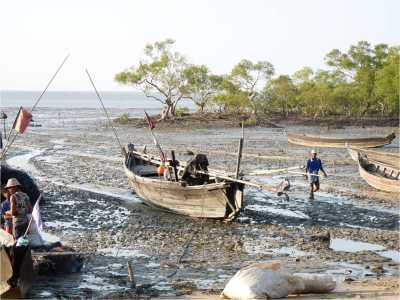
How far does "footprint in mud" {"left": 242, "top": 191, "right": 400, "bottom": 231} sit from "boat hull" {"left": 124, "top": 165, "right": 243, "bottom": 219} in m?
0.92

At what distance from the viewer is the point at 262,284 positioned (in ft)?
27.1

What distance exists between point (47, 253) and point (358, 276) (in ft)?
16.8

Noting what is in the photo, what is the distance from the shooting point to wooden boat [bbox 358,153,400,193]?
18078 millimetres

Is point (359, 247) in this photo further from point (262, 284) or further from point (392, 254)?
point (262, 284)

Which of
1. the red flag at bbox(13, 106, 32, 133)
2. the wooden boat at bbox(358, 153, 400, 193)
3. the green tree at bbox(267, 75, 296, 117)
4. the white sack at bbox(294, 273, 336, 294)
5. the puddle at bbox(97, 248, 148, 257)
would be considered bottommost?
the puddle at bbox(97, 248, 148, 257)

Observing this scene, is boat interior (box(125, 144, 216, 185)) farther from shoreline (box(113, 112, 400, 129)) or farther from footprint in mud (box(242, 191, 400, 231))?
shoreline (box(113, 112, 400, 129))

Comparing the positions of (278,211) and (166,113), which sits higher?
(166,113)

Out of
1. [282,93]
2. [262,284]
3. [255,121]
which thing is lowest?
[262,284]

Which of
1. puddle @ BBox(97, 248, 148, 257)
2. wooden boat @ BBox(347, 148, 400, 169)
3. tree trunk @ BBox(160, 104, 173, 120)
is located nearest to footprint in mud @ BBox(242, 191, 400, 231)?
puddle @ BBox(97, 248, 148, 257)

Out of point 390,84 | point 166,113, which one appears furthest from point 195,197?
point 390,84

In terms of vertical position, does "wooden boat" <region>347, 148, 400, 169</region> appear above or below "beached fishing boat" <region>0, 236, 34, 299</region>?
above

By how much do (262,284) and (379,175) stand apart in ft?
40.8

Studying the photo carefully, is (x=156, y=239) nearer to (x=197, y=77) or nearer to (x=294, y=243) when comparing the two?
(x=294, y=243)

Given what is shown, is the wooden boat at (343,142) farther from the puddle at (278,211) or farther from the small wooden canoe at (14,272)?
the small wooden canoe at (14,272)
